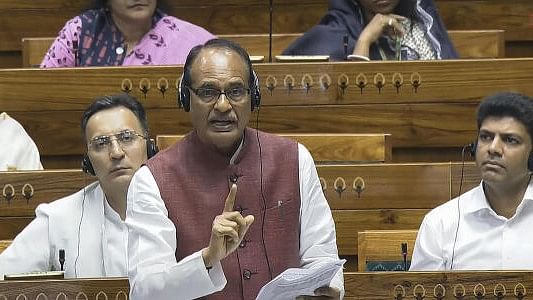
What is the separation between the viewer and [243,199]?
7.77 ft

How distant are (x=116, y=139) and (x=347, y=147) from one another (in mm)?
691

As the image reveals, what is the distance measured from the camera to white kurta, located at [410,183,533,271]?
291 centimetres

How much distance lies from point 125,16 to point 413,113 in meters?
0.82

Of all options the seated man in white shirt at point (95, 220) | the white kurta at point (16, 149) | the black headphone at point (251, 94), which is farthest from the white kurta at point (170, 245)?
the white kurta at point (16, 149)

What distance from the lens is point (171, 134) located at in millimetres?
3562

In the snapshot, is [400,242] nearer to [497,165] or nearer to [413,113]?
[497,165]

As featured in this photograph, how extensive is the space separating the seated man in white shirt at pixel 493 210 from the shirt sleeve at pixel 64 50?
126 cm

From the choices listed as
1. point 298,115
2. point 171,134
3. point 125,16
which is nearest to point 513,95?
point 298,115

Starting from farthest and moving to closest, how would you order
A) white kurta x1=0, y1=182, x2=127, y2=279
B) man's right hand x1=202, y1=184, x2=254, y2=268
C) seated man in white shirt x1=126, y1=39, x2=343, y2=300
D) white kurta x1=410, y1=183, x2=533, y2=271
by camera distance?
1. white kurta x1=410, y1=183, x2=533, y2=271
2. white kurta x1=0, y1=182, x2=127, y2=279
3. seated man in white shirt x1=126, y1=39, x2=343, y2=300
4. man's right hand x1=202, y1=184, x2=254, y2=268

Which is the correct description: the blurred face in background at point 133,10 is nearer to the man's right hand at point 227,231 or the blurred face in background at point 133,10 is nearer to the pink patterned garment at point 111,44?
the pink patterned garment at point 111,44

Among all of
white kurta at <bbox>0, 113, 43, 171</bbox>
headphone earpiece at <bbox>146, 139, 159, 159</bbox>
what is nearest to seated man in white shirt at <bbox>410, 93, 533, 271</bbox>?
headphone earpiece at <bbox>146, 139, 159, 159</bbox>

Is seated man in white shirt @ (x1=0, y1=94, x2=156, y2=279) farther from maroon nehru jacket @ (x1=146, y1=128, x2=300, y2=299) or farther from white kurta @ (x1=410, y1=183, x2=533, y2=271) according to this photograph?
white kurta @ (x1=410, y1=183, x2=533, y2=271)

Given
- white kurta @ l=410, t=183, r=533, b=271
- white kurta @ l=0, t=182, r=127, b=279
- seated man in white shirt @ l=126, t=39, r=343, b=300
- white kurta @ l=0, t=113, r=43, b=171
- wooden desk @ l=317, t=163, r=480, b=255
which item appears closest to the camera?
seated man in white shirt @ l=126, t=39, r=343, b=300

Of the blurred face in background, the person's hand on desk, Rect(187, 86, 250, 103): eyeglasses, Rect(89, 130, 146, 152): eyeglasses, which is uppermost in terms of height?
the blurred face in background
